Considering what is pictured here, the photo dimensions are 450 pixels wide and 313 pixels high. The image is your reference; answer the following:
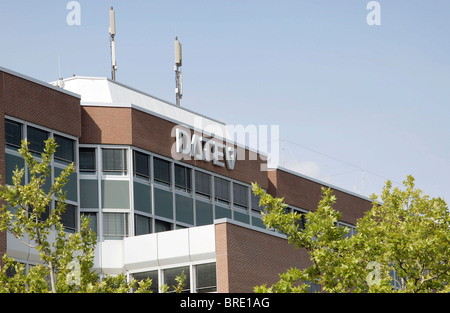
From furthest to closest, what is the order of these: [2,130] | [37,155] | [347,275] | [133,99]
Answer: [133,99] < [37,155] < [2,130] < [347,275]

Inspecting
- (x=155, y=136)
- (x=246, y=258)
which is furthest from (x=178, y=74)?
(x=246, y=258)

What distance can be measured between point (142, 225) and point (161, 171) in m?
2.61

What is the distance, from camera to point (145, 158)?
116 feet

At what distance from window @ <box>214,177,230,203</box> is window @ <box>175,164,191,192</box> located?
6.29 ft

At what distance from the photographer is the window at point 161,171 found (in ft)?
117

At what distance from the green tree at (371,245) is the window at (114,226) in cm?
1015

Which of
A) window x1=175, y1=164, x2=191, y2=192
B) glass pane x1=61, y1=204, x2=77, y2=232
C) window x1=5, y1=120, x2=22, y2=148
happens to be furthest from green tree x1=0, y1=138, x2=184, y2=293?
window x1=175, y1=164, x2=191, y2=192

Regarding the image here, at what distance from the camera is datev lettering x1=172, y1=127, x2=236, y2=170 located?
3672cm

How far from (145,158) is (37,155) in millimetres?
5186

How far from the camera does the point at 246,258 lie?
1208 inches

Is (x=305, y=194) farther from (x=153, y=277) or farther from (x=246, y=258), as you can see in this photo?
(x=153, y=277)

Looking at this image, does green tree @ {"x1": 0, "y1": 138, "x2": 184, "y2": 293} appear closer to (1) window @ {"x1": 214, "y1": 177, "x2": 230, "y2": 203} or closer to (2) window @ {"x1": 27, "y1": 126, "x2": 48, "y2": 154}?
(2) window @ {"x1": 27, "y1": 126, "x2": 48, "y2": 154}

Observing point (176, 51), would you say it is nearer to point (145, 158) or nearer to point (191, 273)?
point (145, 158)
